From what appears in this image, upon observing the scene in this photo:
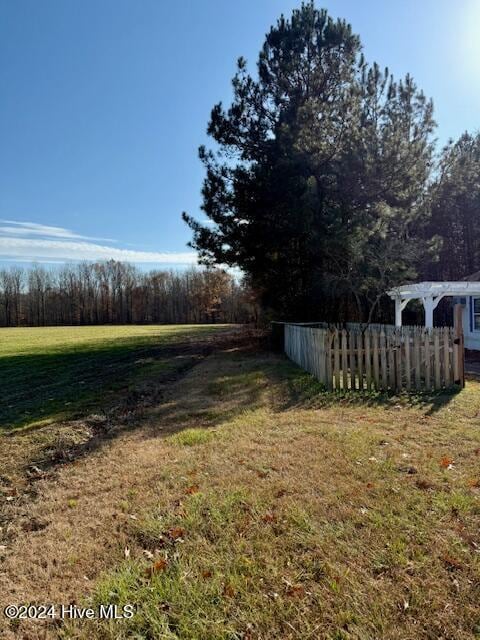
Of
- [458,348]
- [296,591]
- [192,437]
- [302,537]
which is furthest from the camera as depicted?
[458,348]

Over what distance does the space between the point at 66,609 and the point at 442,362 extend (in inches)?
316

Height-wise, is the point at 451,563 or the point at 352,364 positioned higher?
the point at 352,364

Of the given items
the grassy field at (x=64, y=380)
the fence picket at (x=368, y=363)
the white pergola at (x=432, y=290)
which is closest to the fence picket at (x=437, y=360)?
the fence picket at (x=368, y=363)

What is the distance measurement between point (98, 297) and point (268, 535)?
234 feet

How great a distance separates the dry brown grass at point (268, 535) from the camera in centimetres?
221

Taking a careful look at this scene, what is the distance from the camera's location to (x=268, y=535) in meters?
2.98

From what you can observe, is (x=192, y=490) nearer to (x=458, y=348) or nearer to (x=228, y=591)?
(x=228, y=591)

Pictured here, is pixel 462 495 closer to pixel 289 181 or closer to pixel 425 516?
pixel 425 516

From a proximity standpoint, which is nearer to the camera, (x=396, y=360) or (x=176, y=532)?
(x=176, y=532)

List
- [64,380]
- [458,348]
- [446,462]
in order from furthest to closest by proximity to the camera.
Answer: [64,380] → [458,348] → [446,462]

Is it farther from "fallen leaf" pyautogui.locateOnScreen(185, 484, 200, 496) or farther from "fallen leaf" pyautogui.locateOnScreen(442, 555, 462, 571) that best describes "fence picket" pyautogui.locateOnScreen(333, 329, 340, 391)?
"fallen leaf" pyautogui.locateOnScreen(442, 555, 462, 571)

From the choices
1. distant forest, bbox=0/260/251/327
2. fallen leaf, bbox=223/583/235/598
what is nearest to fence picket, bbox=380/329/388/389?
fallen leaf, bbox=223/583/235/598

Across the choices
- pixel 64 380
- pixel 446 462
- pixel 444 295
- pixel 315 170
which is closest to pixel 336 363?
pixel 446 462

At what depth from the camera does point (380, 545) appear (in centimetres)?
279
